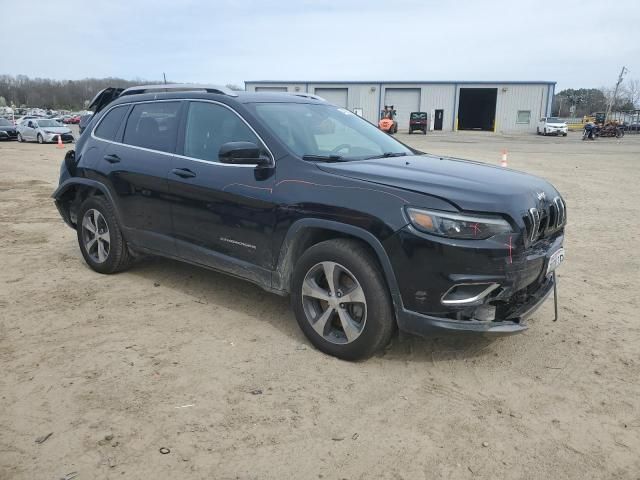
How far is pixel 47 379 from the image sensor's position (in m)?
3.40

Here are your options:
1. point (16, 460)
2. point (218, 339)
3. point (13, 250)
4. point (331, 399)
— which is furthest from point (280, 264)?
point (13, 250)

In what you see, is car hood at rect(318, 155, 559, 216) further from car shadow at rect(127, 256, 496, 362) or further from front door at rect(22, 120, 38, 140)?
front door at rect(22, 120, 38, 140)

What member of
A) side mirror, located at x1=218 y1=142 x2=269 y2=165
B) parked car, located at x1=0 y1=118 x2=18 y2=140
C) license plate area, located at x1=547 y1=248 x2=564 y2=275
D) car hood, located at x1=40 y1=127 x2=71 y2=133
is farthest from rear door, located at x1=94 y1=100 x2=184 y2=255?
parked car, located at x1=0 y1=118 x2=18 y2=140

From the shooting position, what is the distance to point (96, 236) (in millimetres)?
5434

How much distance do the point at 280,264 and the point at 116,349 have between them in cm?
131

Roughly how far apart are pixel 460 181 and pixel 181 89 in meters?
2.70

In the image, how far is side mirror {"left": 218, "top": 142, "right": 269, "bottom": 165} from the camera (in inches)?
150

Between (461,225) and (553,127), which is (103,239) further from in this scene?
(553,127)

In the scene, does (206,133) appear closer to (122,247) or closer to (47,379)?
(122,247)

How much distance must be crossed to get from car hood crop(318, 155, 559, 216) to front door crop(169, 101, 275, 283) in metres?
0.63

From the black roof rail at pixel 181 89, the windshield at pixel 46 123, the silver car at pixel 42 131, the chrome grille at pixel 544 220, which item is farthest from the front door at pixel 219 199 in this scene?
the windshield at pixel 46 123

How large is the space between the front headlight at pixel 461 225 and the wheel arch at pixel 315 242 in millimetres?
319

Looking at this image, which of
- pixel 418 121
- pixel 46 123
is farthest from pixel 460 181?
pixel 418 121

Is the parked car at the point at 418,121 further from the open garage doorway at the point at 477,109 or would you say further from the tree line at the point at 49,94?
the tree line at the point at 49,94
